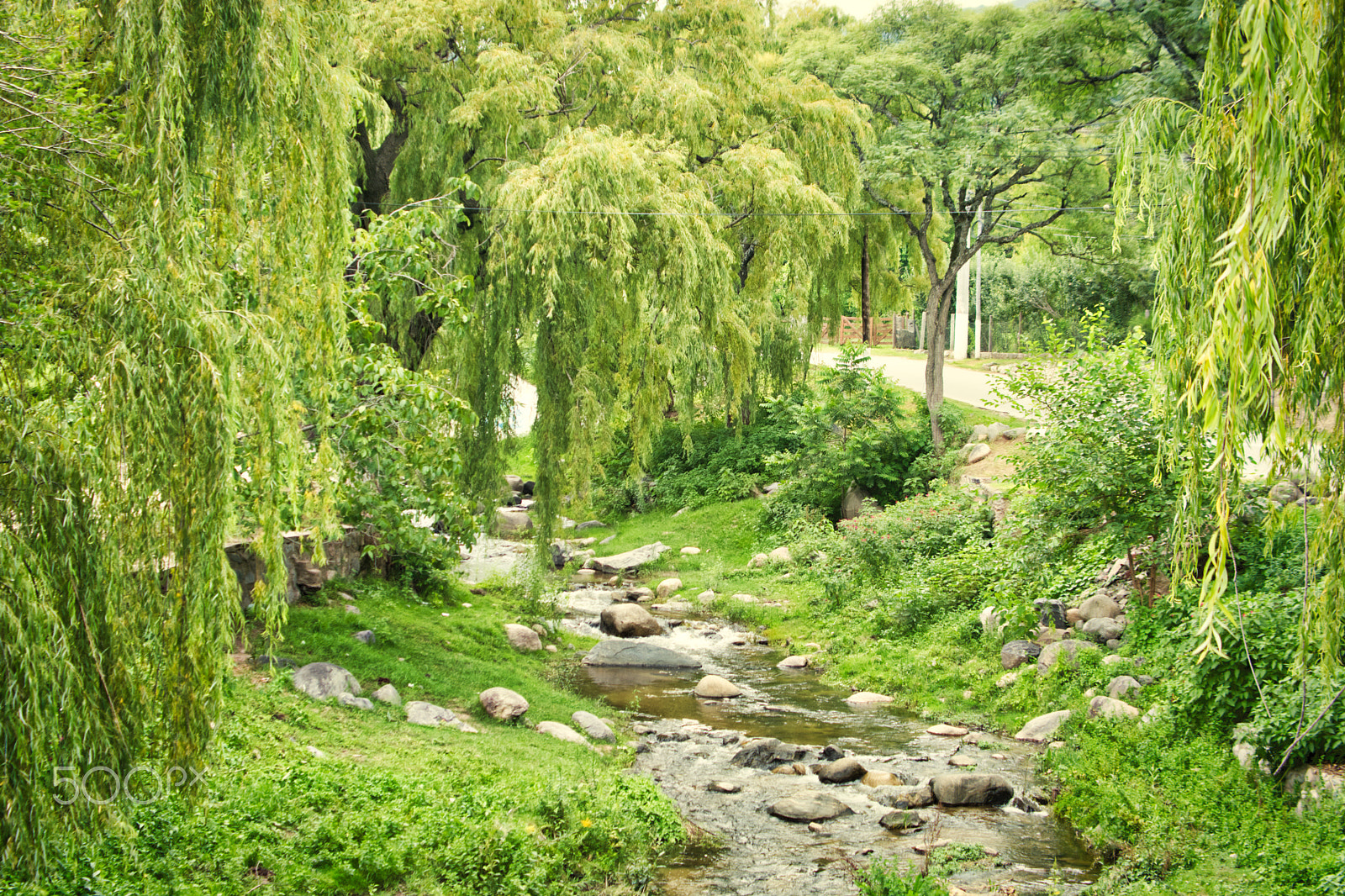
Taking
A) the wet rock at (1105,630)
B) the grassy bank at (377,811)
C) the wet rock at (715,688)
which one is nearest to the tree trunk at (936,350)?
the wet rock at (1105,630)

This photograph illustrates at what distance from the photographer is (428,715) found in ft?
30.8

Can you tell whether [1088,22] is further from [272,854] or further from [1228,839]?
[272,854]

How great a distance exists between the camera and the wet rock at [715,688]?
12.1 metres

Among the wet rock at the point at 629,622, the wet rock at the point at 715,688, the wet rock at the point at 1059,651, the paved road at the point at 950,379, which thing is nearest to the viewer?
the wet rock at the point at 1059,651

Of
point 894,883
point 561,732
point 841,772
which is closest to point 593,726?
point 561,732

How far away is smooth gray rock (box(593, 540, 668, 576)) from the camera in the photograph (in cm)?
2003

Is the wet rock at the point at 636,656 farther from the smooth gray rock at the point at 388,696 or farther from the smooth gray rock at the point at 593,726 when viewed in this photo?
the smooth gray rock at the point at 388,696

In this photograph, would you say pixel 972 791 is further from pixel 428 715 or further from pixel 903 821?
pixel 428 715

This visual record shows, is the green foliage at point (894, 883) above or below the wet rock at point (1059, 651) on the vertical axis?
below

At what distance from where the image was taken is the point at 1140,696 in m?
9.25

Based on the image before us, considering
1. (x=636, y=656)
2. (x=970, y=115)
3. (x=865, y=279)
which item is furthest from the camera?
(x=865, y=279)

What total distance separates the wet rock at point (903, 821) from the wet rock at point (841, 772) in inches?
36.5

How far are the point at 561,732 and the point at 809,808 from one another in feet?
8.86

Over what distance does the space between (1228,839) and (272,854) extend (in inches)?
254
